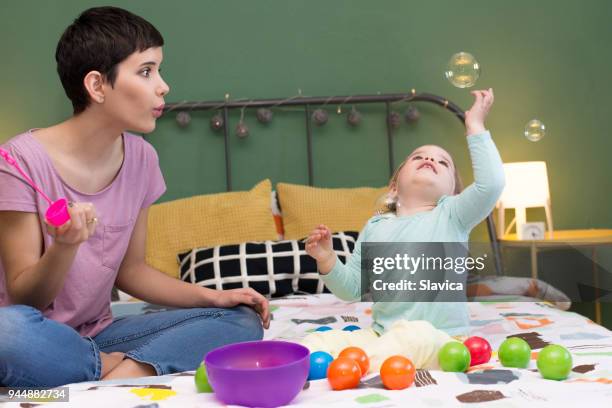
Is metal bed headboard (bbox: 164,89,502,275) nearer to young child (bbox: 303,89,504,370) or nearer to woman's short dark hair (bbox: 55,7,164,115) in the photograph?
young child (bbox: 303,89,504,370)

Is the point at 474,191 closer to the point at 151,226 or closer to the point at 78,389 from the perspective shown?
the point at 78,389

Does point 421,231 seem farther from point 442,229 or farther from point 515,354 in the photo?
point 515,354

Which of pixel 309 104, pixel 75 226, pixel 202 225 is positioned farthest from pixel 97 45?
pixel 309 104

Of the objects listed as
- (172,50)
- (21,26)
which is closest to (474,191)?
(172,50)

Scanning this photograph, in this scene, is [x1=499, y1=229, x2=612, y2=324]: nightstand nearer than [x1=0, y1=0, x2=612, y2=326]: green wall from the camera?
Yes

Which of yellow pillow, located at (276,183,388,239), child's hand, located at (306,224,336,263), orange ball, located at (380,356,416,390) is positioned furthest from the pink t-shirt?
yellow pillow, located at (276,183,388,239)

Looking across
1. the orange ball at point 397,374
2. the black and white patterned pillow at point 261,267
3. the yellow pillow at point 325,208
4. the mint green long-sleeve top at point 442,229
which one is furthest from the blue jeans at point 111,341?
the yellow pillow at point 325,208

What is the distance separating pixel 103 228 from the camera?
144 cm

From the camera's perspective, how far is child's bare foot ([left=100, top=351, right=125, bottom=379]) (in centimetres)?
123

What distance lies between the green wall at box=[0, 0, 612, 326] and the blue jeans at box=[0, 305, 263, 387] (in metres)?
1.44

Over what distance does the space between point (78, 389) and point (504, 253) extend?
204cm

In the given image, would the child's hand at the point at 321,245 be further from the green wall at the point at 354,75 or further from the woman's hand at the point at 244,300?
the green wall at the point at 354,75

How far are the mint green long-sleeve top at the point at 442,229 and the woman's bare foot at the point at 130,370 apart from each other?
452mm

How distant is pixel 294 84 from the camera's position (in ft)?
9.45
